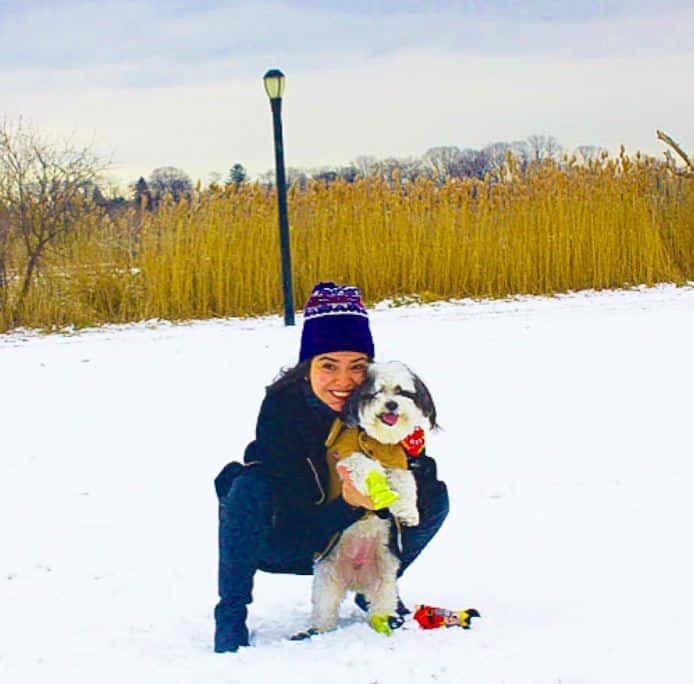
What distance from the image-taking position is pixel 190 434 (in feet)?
18.7

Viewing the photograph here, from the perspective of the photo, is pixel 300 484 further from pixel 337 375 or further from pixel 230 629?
pixel 230 629

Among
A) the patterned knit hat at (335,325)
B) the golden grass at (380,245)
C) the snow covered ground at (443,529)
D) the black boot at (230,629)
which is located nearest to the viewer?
the snow covered ground at (443,529)

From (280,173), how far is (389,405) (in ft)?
28.6

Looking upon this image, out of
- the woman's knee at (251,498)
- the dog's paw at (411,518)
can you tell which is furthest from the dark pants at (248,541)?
the dog's paw at (411,518)

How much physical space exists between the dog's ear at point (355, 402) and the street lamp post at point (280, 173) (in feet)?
24.8

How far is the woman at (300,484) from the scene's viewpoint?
2.83 metres

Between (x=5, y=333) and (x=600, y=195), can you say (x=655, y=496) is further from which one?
(x=600, y=195)

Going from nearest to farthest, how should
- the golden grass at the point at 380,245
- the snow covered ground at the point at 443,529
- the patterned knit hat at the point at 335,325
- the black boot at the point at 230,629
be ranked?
1. the snow covered ground at the point at 443,529
2. the black boot at the point at 230,629
3. the patterned knit hat at the point at 335,325
4. the golden grass at the point at 380,245

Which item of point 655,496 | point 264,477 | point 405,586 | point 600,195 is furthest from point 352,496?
point 600,195

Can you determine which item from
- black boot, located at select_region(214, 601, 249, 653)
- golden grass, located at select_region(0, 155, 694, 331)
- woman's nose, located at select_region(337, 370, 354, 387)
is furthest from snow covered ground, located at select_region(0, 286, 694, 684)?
golden grass, located at select_region(0, 155, 694, 331)

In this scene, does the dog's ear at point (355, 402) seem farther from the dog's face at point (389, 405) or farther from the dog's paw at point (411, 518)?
the dog's paw at point (411, 518)

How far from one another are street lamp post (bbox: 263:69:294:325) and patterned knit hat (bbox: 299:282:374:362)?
7.36 m

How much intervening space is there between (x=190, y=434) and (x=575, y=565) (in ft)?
9.14

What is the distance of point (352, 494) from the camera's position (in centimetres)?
272
